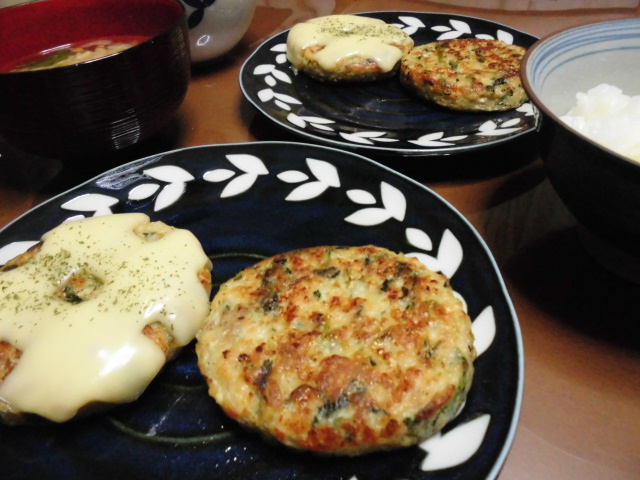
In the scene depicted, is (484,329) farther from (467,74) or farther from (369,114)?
(467,74)

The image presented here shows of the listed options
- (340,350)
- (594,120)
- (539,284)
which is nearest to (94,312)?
(340,350)

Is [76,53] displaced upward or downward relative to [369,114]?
upward

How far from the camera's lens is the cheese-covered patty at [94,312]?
99cm

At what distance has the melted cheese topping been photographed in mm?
2135

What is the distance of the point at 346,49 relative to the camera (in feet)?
7.10

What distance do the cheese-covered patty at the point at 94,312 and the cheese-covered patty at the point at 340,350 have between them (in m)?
0.10

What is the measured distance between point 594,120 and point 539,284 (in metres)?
0.49

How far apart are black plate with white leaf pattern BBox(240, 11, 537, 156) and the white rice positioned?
244 millimetres

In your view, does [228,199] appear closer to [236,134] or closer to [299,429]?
[236,134]

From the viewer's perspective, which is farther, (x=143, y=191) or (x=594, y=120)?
(x=143, y=191)

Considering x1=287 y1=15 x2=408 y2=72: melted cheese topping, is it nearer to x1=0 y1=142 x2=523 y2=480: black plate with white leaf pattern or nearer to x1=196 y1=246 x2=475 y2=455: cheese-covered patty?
x1=0 y1=142 x2=523 y2=480: black plate with white leaf pattern

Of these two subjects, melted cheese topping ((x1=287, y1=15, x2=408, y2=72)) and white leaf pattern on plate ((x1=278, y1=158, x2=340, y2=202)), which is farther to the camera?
melted cheese topping ((x1=287, y1=15, x2=408, y2=72))

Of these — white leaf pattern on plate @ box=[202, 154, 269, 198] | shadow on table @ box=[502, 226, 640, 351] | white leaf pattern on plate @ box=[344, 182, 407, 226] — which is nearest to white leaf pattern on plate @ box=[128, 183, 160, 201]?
white leaf pattern on plate @ box=[202, 154, 269, 198]

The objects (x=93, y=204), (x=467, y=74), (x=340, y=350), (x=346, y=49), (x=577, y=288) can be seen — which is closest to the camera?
(x=340, y=350)
